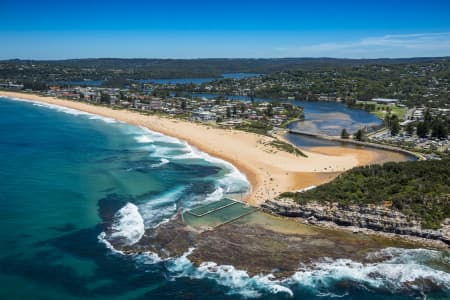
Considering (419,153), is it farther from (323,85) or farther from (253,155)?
(323,85)

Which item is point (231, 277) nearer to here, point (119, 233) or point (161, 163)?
point (119, 233)

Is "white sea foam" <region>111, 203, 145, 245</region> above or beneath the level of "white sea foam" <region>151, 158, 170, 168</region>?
beneath

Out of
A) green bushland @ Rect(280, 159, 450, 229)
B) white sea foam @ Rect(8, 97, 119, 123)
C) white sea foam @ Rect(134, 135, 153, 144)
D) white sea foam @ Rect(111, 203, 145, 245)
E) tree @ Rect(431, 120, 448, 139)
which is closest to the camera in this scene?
white sea foam @ Rect(111, 203, 145, 245)

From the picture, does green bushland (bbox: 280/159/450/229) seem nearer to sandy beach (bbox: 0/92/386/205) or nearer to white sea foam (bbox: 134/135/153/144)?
sandy beach (bbox: 0/92/386/205)

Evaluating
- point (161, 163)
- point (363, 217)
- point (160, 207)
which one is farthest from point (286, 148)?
point (363, 217)

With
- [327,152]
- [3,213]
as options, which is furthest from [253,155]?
[3,213]

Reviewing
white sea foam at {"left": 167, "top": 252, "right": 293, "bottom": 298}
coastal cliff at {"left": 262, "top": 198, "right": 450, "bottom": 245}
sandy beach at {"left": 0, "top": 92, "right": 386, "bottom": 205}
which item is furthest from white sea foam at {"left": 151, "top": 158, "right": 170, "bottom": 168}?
white sea foam at {"left": 167, "top": 252, "right": 293, "bottom": 298}
